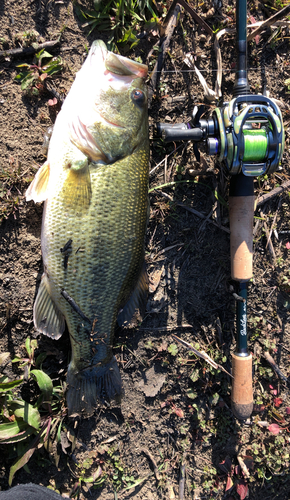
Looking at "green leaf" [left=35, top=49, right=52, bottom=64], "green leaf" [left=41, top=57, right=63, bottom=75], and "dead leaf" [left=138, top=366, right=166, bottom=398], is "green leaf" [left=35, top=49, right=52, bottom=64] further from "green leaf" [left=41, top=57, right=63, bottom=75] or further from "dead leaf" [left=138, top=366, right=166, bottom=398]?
"dead leaf" [left=138, top=366, right=166, bottom=398]

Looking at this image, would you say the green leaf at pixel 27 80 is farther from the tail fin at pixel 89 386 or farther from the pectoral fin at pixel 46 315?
the tail fin at pixel 89 386

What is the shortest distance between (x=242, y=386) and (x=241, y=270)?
37.9 inches

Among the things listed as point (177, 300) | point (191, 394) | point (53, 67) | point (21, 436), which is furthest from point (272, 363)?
point (53, 67)

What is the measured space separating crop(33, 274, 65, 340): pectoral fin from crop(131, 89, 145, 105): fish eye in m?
1.44

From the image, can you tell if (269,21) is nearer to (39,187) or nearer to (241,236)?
(241,236)

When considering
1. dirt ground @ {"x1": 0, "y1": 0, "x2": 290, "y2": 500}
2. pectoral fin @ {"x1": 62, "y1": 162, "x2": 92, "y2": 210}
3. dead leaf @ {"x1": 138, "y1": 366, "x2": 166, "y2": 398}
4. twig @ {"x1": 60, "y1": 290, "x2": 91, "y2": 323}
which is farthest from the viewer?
dead leaf @ {"x1": 138, "y1": 366, "x2": 166, "y2": 398}

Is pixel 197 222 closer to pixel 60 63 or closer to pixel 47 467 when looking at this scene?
pixel 60 63

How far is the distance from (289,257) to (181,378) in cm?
153

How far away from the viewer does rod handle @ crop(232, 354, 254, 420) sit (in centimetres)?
258

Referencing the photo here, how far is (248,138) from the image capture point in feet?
7.30

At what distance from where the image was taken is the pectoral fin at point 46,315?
2322mm

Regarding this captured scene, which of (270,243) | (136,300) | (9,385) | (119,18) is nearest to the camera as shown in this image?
(9,385)

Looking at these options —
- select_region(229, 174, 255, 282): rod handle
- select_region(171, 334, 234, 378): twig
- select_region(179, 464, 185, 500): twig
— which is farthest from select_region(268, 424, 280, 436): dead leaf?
select_region(229, 174, 255, 282): rod handle

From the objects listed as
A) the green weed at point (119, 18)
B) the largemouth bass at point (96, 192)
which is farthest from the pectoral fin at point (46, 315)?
the green weed at point (119, 18)
